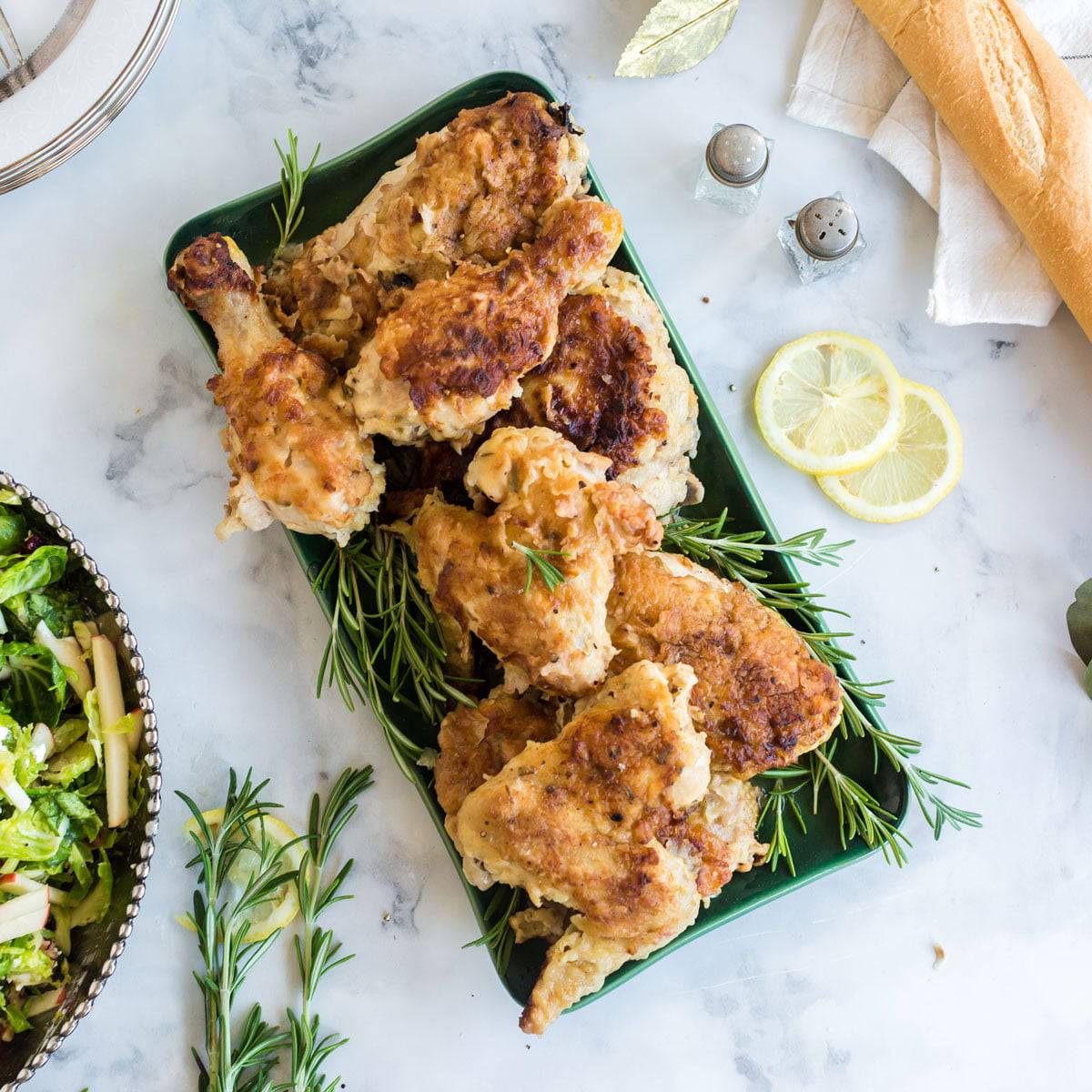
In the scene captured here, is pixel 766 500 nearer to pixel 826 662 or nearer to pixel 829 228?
pixel 826 662

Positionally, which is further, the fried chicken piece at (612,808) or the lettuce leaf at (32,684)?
the lettuce leaf at (32,684)

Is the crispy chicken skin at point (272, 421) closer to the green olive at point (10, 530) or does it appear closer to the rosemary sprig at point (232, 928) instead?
the green olive at point (10, 530)

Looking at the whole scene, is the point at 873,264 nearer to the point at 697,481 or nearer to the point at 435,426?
the point at 697,481

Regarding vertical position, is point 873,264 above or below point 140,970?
above

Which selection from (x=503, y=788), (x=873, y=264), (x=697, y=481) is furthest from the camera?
(x=873, y=264)

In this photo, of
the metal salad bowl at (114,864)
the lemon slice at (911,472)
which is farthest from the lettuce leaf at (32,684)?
the lemon slice at (911,472)

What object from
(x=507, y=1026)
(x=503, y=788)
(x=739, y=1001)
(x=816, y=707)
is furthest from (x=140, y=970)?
(x=816, y=707)

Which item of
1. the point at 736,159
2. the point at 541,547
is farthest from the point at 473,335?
the point at 736,159
